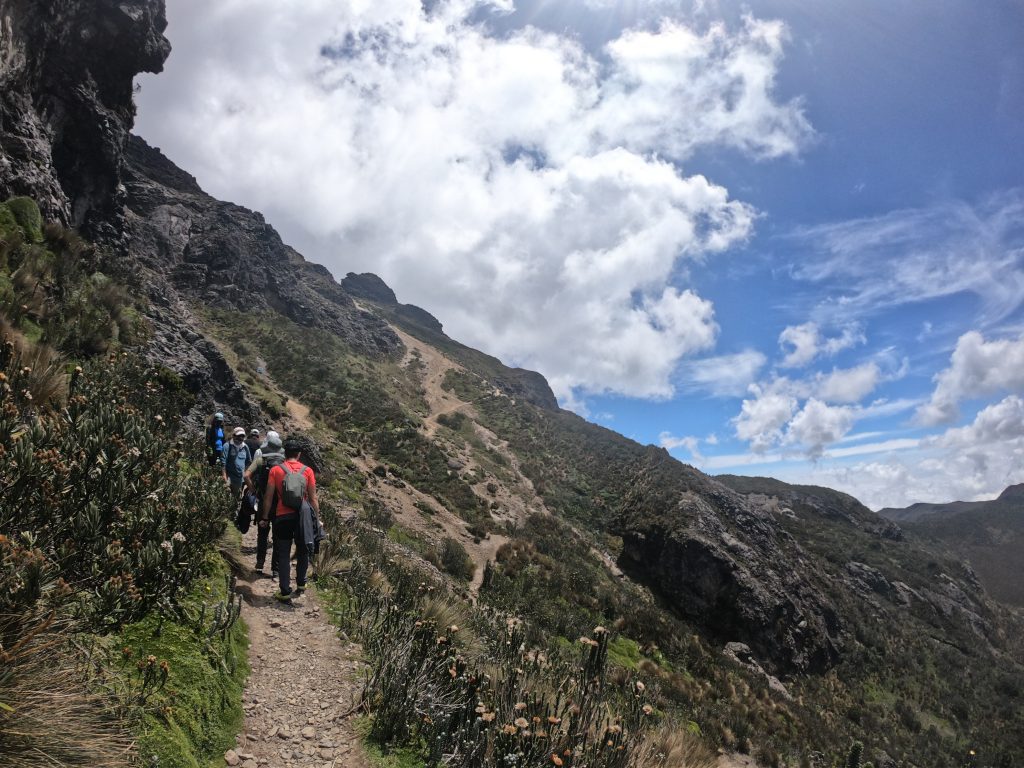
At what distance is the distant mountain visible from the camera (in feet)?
254

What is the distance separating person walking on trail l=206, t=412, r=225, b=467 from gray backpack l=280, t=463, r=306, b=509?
401cm

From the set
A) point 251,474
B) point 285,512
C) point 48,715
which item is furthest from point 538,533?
point 48,715

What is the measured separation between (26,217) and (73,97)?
19.1 metres

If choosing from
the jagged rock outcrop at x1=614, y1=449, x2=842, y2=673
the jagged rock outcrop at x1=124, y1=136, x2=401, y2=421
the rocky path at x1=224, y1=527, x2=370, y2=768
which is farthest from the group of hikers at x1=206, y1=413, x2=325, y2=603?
the jagged rock outcrop at x1=124, y1=136, x2=401, y2=421

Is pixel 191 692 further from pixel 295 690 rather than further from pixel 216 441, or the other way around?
pixel 216 441

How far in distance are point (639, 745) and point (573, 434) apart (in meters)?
55.4

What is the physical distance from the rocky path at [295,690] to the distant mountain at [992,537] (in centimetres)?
10075

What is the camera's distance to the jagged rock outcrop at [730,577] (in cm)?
2406

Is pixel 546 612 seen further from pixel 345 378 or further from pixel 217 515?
pixel 345 378

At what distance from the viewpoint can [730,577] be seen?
82.4 ft

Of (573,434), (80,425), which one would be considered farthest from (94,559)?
(573,434)

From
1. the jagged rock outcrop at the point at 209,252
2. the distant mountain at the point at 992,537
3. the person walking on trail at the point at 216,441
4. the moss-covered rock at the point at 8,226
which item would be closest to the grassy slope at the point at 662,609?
the jagged rock outcrop at the point at 209,252

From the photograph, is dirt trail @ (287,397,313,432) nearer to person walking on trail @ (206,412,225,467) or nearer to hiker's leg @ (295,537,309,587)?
person walking on trail @ (206,412,225,467)

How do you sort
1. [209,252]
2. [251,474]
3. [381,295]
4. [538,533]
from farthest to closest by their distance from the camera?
[381,295]
[209,252]
[538,533]
[251,474]
